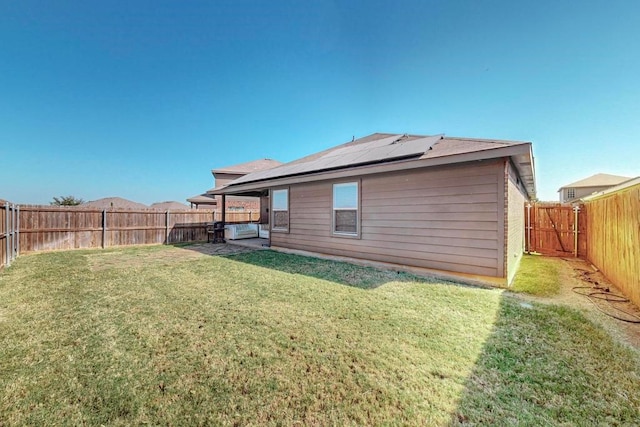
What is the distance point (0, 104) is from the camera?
10781 millimetres

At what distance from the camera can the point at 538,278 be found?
223 inches

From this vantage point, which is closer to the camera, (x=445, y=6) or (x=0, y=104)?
(x=445, y=6)

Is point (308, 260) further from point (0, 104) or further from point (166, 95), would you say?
point (0, 104)

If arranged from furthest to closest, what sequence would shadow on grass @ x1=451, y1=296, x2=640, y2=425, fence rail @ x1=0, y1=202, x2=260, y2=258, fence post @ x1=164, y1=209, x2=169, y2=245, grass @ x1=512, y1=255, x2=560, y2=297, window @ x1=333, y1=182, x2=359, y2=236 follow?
fence post @ x1=164, y1=209, x2=169, y2=245, fence rail @ x1=0, y1=202, x2=260, y2=258, window @ x1=333, y1=182, x2=359, y2=236, grass @ x1=512, y1=255, x2=560, y2=297, shadow on grass @ x1=451, y1=296, x2=640, y2=425

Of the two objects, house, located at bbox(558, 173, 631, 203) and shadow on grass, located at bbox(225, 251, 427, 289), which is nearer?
shadow on grass, located at bbox(225, 251, 427, 289)

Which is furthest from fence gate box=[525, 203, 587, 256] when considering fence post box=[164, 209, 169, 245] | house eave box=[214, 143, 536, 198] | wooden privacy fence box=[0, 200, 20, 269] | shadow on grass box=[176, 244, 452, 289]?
wooden privacy fence box=[0, 200, 20, 269]

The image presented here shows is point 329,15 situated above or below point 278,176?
above

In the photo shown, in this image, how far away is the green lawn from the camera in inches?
68.6

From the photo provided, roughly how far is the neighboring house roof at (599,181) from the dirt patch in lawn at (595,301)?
32.5m

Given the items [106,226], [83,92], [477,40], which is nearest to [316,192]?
[477,40]

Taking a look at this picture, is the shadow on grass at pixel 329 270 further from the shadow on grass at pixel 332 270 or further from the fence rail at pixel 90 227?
the fence rail at pixel 90 227

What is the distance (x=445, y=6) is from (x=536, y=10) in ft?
7.05

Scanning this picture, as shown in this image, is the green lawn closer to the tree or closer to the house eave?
the house eave

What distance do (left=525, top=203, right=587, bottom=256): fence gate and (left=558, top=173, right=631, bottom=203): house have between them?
25.6 meters
